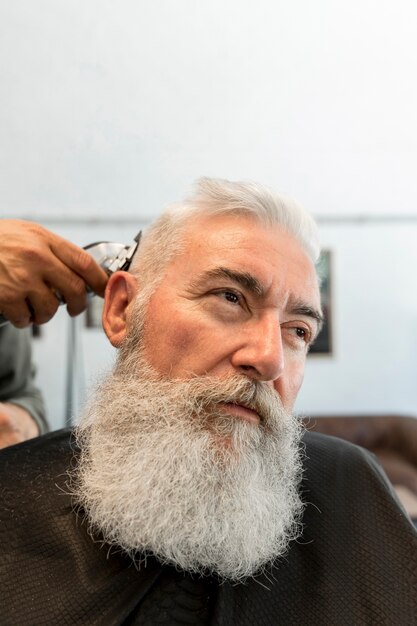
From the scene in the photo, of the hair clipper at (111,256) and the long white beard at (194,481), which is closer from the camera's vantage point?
the long white beard at (194,481)

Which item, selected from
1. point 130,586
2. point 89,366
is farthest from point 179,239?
point 89,366

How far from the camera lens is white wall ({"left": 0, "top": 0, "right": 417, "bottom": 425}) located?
296 cm

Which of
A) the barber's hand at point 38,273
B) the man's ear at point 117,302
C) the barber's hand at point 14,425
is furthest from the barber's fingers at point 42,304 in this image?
the barber's hand at point 14,425

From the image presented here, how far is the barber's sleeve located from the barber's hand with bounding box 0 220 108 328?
19.7 inches

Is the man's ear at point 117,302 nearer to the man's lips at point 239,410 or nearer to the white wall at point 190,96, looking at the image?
the man's lips at point 239,410

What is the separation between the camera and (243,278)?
3.65ft

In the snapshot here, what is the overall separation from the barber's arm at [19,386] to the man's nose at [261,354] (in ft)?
2.92

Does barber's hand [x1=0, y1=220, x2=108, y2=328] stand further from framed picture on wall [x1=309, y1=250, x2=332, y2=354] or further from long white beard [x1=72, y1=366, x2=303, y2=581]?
framed picture on wall [x1=309, y1=250, x2=332, y2=354]

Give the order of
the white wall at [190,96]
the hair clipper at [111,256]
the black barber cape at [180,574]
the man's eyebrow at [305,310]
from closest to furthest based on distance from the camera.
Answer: the black barber cape at [180,574] → the man's eyebrow at [305,310] → the hair clipper at [111,256] → the white wall at [190,96]

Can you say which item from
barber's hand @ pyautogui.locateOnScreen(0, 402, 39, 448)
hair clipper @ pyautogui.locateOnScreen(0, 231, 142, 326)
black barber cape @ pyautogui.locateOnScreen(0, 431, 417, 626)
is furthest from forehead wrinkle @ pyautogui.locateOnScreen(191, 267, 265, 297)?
barber's hand @ pyautogui.locateOnScreen(0, 402, 39, 448)

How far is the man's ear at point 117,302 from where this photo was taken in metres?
1.31

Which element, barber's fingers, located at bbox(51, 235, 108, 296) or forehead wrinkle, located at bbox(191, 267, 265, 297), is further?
barber's fingers, located at bbox(51, 235, 108, 296)

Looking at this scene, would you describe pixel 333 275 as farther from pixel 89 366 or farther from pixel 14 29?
pixel 14 29

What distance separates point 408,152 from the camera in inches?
148
